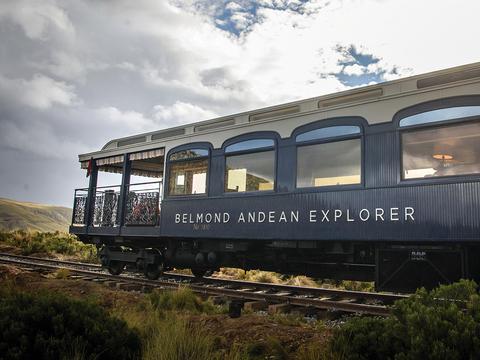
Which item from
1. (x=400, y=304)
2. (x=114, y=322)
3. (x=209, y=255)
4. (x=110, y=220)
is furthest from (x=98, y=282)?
(x=400, y=304)

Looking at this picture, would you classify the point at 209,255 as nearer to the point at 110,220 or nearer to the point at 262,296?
the point at 262,296

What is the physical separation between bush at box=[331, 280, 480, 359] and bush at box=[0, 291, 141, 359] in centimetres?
188

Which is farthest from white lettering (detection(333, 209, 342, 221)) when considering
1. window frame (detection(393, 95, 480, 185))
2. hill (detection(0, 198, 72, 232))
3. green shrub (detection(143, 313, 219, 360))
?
hill (detection(0, 198, 72, 232))

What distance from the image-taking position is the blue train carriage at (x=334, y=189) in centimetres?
649

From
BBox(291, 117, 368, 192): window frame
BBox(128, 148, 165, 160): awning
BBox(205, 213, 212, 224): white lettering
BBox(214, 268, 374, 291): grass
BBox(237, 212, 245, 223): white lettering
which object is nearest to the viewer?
BBox(291, 117, 368, 192): window frame

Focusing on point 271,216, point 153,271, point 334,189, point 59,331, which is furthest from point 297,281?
point 59,331

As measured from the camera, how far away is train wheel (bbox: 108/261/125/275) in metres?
12.2

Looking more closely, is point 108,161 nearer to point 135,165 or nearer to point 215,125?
point 135,165

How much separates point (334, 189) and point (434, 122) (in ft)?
6.20

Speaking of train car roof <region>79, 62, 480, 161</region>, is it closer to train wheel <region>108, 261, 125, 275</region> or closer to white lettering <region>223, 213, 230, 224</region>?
white lettering <region>223, 213, 230, 224</region>

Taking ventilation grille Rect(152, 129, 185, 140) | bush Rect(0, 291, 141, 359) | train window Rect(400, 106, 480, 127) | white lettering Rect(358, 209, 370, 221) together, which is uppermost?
ventilation grille Rect(152, 129, 185, 140)

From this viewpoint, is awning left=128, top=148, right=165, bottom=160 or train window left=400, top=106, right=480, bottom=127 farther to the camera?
awning left=128, top=148, right=165, bottom=160

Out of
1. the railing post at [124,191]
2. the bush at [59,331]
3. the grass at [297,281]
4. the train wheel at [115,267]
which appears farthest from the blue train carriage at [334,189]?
the bush at [59,331]

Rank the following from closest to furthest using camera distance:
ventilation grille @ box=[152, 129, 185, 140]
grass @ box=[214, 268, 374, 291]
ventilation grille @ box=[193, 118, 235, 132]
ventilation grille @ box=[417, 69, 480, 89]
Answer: ventilation grille @ box=[417, 69, 480, 89]
ventilation grille @ box=[193, 118, 235, 132]
ventilation grille @ box=[152, 129, 185, 140]
grass @ box=[214, 268, 374, 291]
